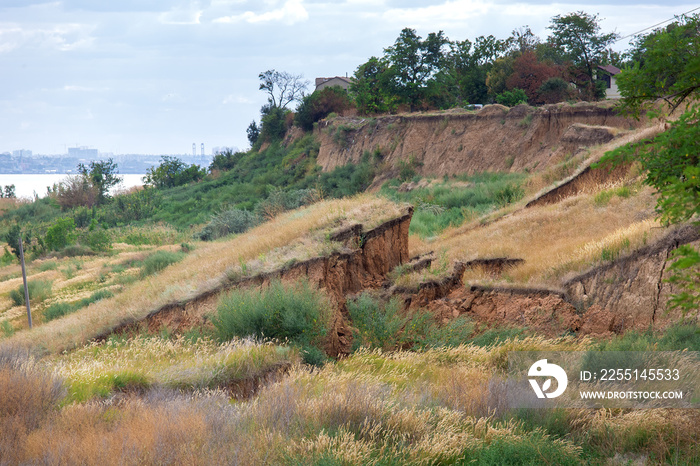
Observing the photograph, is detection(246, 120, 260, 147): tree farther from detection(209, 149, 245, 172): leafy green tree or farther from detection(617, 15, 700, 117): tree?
detection(617, 15, 700, 117): tree

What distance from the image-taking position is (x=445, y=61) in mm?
44688

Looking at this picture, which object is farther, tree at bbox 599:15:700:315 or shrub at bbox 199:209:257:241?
shrub at bbox 199:209:257:241

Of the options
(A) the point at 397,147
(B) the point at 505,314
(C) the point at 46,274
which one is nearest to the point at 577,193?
(B) the point at 505,314

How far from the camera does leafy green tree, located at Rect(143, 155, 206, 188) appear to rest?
7206 cm

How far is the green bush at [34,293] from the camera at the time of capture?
2338cm

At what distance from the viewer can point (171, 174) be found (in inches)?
2881

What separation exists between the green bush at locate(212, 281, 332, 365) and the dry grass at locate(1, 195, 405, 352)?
1996mm

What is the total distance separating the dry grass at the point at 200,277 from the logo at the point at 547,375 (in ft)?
19.8

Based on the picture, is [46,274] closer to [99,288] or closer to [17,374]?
[99,288]

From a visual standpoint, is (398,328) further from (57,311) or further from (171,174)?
(171,174)

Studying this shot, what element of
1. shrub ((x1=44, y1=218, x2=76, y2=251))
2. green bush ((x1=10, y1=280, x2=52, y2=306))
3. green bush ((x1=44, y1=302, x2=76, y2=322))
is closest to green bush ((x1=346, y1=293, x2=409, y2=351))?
green bush ((x1=44, y1=302, x2=76, y2=322))

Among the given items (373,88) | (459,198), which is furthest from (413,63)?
(459,198)

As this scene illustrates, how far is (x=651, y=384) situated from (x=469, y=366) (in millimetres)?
2556

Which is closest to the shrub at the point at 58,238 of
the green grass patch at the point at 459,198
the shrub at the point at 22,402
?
the green grass patch at the point at 459,198
